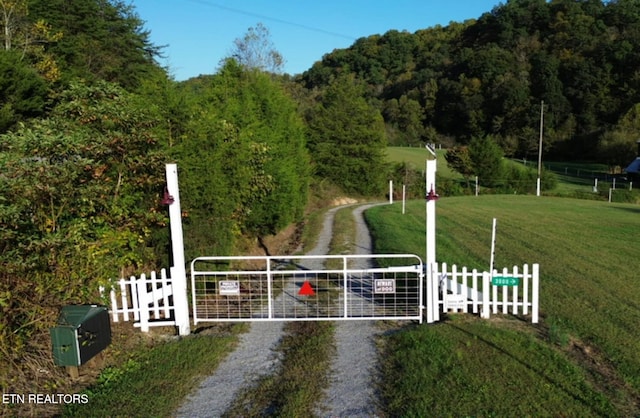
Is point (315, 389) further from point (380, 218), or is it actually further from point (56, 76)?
point (56, 76)

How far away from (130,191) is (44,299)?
3.87 meters

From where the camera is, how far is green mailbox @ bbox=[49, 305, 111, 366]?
596 cm

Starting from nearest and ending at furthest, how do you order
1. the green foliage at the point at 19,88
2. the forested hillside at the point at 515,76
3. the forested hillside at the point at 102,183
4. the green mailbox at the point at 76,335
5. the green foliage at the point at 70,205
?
the green foliage at the point at 70,205 < the forested hillside at the point at 102,183 < the green mailbox at the point at 76,335 < the green foliage at the point at 19,88 < the forested hillside at the point at 515,76

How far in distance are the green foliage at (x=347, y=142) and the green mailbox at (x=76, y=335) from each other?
129 feet

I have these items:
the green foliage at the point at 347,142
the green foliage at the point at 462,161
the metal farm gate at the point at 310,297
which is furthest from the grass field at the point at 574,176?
the metal farm gate at the point at 310,297

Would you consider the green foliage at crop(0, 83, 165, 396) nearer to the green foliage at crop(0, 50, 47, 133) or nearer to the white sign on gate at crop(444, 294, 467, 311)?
the white sign on gate at crop(444, 294, 467, 311)

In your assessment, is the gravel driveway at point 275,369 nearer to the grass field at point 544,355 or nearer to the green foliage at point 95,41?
the grass field at point 544,355

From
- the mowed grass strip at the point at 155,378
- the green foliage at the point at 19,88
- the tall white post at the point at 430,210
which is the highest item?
the green foliage at the point at 19,88

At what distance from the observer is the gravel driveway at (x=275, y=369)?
5.51 metres

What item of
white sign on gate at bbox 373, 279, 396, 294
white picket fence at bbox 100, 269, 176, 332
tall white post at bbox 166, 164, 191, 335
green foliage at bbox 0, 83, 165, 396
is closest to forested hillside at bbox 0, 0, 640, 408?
green foliage at bbox 0, 83, 165, 396

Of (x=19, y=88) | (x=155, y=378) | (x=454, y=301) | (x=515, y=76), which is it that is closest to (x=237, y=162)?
(x=454, y=301)

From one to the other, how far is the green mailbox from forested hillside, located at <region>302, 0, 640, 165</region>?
69743mm

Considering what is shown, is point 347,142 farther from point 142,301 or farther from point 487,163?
point 142,301

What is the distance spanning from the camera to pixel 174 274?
8250mm
